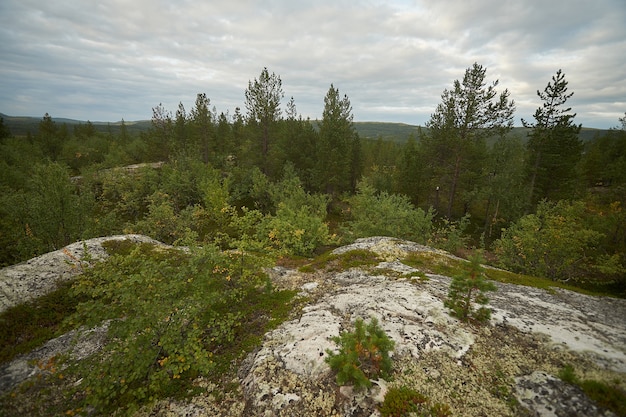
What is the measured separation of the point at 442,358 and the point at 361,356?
1851 millimetres

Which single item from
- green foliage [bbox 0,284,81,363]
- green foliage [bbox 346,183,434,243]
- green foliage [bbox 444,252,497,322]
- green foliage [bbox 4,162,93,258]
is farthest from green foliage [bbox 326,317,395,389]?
green foliage [bbox 4,162,93,258]

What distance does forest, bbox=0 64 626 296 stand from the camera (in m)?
16.4

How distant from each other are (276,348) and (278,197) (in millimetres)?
24771

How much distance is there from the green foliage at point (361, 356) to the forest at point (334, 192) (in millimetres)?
5019

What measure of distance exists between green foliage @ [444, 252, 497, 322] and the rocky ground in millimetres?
277

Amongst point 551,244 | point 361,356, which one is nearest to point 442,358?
point 361,356

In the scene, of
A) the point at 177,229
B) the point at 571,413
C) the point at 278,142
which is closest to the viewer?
the point at 571,413

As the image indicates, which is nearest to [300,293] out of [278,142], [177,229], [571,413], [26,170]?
[571,413]

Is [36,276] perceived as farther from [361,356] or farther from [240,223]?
[361,356]

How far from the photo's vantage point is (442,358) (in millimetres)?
5848

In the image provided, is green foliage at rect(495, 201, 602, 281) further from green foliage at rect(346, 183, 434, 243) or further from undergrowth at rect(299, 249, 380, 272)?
undergrowth at rect(299, 249, 380, 272)

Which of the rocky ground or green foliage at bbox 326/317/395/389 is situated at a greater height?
green foliage at bbox 326/317/395/389

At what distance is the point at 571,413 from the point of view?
4316mm

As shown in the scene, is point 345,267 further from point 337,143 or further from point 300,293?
point 337,143
